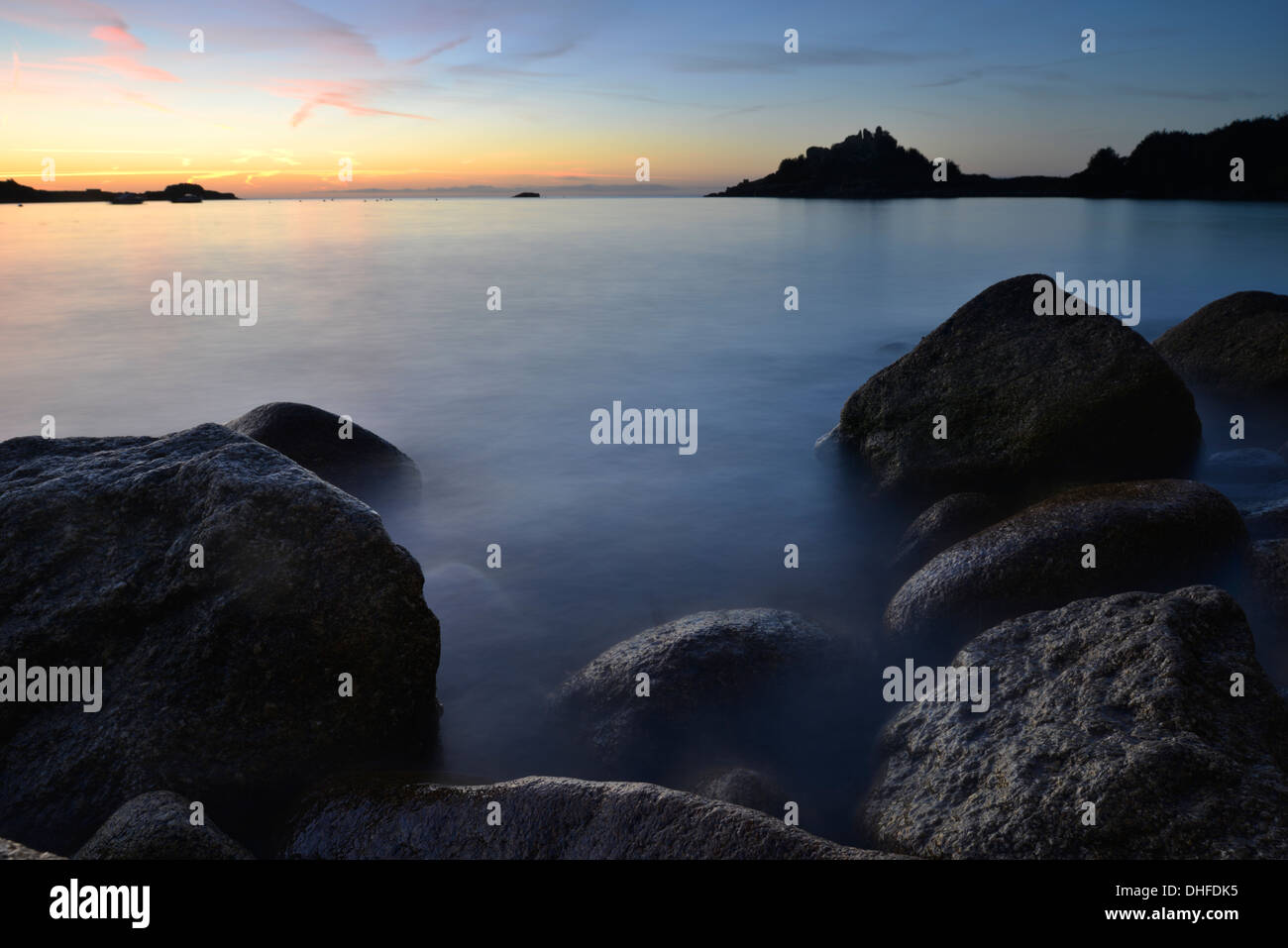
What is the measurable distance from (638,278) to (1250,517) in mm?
28833

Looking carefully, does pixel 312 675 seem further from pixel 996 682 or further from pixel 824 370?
pixel 824 370

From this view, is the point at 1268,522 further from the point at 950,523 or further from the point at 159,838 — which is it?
the point at 159,838

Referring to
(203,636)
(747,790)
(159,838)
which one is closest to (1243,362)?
(747,790)

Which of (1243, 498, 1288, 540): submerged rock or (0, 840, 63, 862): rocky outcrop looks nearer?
(0, 840, 63, 862): rocky outcrop

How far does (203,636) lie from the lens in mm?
4820

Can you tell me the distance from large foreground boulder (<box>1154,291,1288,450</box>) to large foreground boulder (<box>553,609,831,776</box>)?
8708 mm

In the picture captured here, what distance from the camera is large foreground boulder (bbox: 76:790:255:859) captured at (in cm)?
369

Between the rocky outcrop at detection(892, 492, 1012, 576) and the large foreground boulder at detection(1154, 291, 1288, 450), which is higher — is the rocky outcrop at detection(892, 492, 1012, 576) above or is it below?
below

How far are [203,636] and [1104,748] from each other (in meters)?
4.86

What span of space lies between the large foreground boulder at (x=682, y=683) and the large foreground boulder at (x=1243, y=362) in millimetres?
8708

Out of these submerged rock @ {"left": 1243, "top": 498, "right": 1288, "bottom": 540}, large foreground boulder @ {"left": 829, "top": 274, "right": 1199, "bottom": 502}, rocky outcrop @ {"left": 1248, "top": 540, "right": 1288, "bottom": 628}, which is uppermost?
large foreground boulder @ {"left": 829, "top": 274, "right": 1199, "bottom": 502}

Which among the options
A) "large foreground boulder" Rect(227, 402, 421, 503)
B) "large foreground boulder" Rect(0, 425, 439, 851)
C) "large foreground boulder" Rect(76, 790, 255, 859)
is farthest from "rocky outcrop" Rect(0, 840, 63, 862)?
"large foreground boulder" Rect(227, 402, 421, 503)

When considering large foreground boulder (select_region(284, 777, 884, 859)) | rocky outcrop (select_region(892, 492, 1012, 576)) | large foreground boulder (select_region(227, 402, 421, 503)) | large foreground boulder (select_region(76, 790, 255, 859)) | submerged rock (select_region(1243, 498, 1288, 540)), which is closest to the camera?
large foreground boulder (select_region(284, 777, 884, 859))

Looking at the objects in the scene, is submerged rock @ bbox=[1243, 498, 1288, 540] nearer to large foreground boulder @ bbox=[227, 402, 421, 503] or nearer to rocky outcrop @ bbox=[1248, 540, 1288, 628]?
rocky outcrop @ bbox=[1248, 540, 1288, 628]
